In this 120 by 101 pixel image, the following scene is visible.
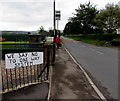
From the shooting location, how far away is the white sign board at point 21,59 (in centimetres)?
341

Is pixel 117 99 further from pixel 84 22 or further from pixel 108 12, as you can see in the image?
pixel 84 22

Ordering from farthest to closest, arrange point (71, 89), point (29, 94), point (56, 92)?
point (71, 89) < point (56, 92) < point (29, 94)

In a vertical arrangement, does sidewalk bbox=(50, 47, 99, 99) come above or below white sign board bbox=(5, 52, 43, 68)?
below

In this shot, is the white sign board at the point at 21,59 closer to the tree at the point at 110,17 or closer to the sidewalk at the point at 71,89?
the sidewalk at the point at 71,89

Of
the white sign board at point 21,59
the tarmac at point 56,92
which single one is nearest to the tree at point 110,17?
the tarmac at point 56,92

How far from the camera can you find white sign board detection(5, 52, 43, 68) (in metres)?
3.41

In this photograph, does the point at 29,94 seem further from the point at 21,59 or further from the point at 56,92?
the point at 21,59

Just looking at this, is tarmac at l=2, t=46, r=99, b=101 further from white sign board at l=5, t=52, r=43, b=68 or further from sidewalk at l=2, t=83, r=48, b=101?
white sign board at l=5, t=52, r=43, b=68

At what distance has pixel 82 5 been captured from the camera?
40719 mm

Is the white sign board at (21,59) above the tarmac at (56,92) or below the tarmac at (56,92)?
above

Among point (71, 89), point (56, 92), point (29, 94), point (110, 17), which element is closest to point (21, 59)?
point (29, 94)

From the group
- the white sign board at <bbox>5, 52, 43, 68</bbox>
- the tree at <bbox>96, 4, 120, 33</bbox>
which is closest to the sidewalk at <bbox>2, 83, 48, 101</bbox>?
the white sign board at <bbox>5, 52, 43, 68</bbox>

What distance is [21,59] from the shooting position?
3.62 meters

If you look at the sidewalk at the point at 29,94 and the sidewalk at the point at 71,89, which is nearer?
the sidewalk at the point at 29,94
